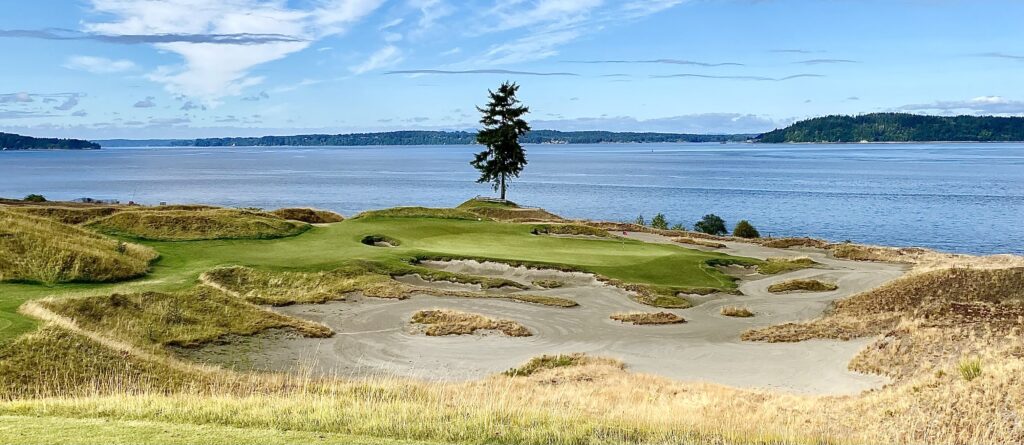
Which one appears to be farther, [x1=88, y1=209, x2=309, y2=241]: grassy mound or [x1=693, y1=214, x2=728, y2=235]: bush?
[x1=693, y1=214, x2=728, y2=235]: bush

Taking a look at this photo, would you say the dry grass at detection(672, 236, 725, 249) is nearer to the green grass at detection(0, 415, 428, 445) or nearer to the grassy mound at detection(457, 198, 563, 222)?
the grassy mound at detection(457, 198, 563, 222)

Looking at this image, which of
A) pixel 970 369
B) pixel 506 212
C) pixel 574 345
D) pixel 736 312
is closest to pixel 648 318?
pixel 736 312

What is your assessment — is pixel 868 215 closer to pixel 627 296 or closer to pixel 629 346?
pixel 627 296

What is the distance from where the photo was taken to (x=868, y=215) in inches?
3622

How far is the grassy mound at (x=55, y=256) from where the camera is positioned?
24.5m

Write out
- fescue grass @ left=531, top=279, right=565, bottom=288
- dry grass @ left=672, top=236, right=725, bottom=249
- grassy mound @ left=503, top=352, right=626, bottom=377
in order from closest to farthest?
grassy mound @ left=503, top=352, right=626, bottom=377 → fescue grass @ left=531, top=279, right=565, bottom=288 → dry grass @ left=672, top=236, right=725, bottom=249

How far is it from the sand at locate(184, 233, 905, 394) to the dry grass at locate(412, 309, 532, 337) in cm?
42

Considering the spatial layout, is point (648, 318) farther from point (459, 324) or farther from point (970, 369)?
point (970, 369)

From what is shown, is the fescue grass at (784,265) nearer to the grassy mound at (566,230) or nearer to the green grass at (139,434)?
the grassy mound at (566,230)

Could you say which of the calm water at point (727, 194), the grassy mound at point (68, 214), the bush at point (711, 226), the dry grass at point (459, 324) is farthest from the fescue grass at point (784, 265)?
the grassy mound at point (68, 214)

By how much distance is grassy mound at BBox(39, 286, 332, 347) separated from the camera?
2053cm

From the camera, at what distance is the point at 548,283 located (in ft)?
103

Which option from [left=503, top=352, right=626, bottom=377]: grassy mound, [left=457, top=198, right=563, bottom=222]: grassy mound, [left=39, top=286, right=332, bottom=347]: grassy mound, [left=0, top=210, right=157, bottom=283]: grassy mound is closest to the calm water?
[left=457, top=198, right=563, bottom=222]: grassy mound

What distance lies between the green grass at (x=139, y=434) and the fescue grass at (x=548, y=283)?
2176 centimetres
